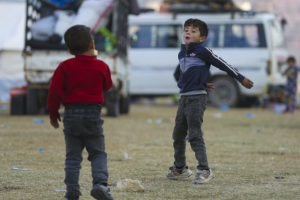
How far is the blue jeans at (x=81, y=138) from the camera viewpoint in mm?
4793

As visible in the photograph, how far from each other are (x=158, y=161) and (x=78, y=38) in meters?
3.01

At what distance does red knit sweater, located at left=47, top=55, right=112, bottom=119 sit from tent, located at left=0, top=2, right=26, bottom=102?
50.0 ft

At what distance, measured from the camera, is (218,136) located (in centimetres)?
1090

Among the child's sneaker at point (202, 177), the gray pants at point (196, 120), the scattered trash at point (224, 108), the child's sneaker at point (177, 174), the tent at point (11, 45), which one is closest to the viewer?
the child's sneaker at point (202, 177)

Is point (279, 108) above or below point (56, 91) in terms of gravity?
below

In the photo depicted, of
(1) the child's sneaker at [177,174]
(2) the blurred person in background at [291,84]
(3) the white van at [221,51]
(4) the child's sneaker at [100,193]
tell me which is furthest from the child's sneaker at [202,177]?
(3) the white van at [221,51]

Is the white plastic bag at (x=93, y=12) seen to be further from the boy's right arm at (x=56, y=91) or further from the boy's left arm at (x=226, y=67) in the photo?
the boy's right arm at (x=56, y=91)

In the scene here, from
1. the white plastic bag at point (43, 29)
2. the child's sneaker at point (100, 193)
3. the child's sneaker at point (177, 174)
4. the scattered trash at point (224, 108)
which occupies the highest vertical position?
the white plastic bag at point (43, 29)

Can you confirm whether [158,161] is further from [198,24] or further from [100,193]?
[100,193]

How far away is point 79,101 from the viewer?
4816mm

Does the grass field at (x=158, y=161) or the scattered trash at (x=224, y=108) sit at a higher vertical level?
the grass field at (x=158, y=161)

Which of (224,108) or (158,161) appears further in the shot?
(224,108)

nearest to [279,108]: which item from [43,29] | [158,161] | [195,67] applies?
[43,29]

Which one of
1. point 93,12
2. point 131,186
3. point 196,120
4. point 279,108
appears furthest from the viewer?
point 279,108
